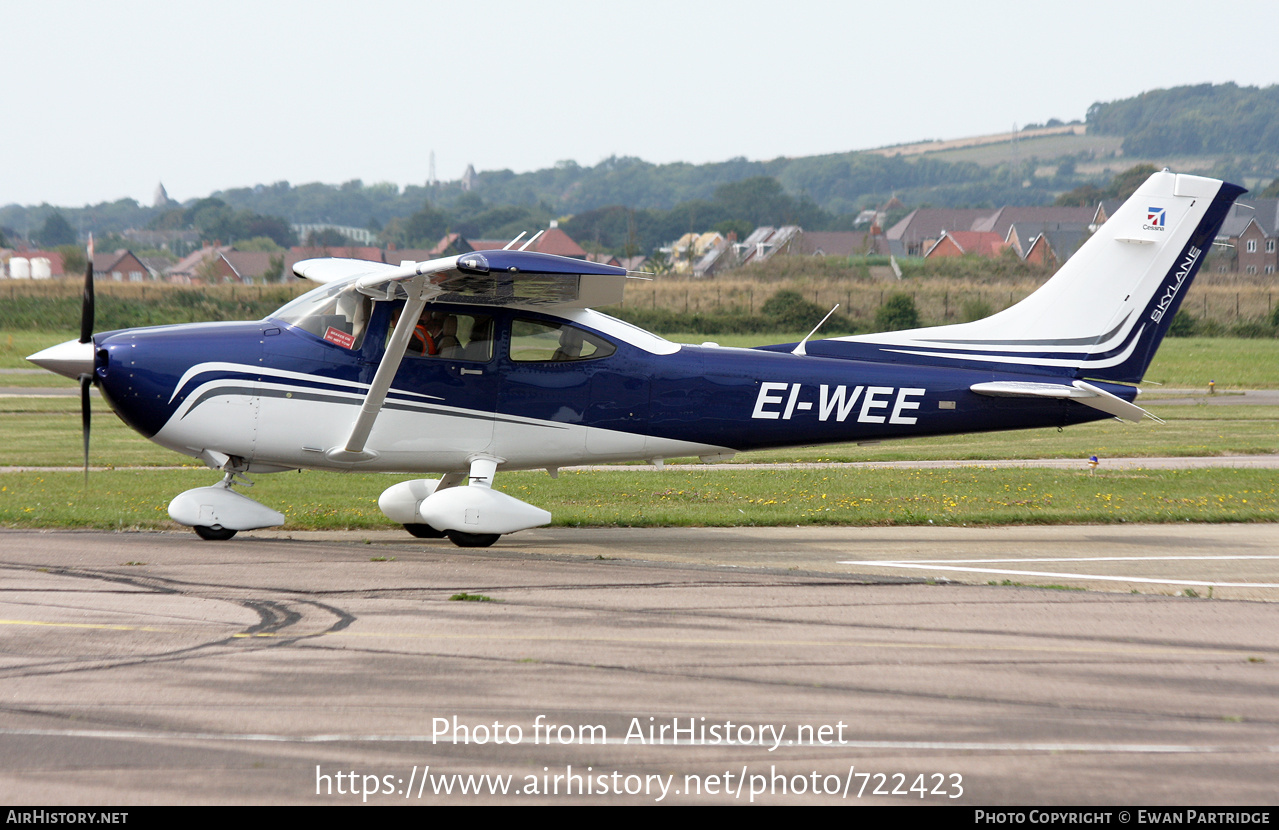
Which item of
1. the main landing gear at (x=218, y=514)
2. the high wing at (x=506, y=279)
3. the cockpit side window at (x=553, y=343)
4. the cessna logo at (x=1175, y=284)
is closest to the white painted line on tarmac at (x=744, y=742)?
the high wing at (x=506, y=279)

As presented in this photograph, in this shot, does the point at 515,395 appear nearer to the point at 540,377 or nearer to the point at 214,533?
the point at 540,377

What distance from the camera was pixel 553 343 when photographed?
10.6 m

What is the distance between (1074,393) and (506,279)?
5880 mm

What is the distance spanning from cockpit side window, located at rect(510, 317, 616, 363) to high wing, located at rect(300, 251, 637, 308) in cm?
22

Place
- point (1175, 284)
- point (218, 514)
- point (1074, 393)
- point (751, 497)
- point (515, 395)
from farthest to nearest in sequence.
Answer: point (751, 497), point (1175, 284), point (1074, 393), point (515, 395), point (218, 514)

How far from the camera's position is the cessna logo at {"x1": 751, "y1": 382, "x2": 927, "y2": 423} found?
10922 millimetres

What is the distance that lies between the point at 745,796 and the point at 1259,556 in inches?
319

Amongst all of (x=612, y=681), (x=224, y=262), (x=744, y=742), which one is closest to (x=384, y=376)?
(x=612, y=681)

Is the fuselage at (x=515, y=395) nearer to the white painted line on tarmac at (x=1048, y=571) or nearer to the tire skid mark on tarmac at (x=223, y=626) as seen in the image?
the white painted line on tarmac at (x=1048, y=571)

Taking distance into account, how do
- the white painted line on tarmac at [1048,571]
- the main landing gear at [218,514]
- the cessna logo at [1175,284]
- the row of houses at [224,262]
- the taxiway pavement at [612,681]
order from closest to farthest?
the taxiway pavement at [612,681] < the white painted line on tarmac at [1048,571] < the main landing gear at [218,514] < the cessna logo at [1175,284] < the row of houses at [224,262]

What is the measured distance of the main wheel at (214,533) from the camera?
401 inches

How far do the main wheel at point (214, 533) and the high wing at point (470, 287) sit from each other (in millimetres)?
1215

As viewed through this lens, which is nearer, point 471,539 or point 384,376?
point 384,376

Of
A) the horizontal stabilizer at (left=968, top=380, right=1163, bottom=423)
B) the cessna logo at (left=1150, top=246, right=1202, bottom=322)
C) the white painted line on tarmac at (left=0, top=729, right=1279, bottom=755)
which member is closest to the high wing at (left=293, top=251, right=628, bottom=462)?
the horizontal stabilizer at (left=968, top=380, right=1163, bottom=423)
